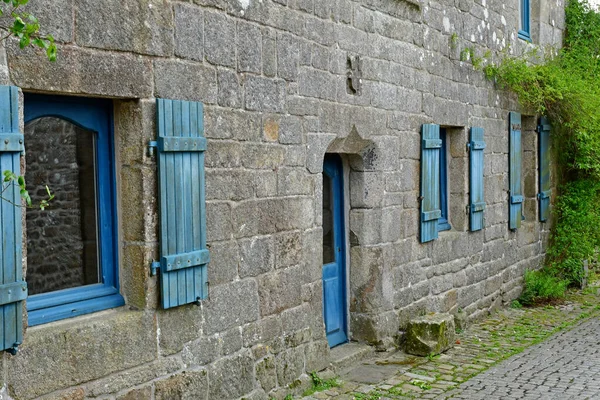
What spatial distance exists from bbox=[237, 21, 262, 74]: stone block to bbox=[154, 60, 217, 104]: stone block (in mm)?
325

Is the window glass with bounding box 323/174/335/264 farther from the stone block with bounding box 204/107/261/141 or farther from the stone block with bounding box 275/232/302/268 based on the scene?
the stone block with bounding box 204/107/261/141

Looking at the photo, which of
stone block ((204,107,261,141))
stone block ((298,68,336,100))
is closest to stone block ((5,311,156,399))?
stone block ((204,107,261,141))

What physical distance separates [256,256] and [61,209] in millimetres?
1548

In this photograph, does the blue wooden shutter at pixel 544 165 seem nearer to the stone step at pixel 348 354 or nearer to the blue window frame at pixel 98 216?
the stone step at pixel 348 354

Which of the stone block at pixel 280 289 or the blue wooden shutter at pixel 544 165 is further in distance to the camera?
the blue wooden shutter at pixel 544 165

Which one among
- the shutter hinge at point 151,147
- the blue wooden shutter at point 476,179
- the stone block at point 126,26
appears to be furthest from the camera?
the blue wooden shutter at point 476,179

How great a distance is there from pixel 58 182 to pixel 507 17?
7.26 metres

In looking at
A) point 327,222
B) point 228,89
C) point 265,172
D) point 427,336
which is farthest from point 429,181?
point 228,89

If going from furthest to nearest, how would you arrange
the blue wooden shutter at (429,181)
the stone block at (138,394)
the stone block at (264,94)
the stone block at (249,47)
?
1. the blue wooden shutter at (429,181)
2. the stone block at (264,94)
3. the stone block at (249,47)
4. the stone block at (138,394)

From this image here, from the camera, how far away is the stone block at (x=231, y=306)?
16.8 feet

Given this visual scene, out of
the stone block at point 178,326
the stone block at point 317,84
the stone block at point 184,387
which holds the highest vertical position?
the stone block at point 317,84

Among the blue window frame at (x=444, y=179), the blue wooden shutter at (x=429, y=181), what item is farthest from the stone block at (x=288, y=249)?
the blue window frame at (x=444, y=179)

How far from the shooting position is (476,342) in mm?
7984

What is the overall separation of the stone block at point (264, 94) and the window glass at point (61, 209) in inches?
49.7
